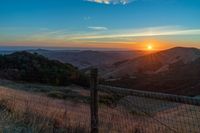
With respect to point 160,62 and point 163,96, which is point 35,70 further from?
point 160,62

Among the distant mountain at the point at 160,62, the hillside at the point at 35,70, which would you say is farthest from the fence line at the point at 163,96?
the distant mountain at the point at 160,62

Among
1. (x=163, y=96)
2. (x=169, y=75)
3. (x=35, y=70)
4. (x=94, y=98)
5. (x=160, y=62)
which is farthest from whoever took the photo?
(x=160, y=62)

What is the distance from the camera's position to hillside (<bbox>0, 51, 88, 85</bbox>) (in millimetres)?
31578

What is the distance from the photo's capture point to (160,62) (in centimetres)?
6981

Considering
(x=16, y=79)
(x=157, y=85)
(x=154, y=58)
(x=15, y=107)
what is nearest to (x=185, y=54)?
(x=154, y=58)

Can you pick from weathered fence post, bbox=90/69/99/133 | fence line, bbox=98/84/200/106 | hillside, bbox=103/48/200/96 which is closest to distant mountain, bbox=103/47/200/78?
hillside, bbox=103/48/200/96

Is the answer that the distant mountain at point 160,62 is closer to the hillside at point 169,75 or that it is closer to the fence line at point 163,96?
the hillside at point 169,75

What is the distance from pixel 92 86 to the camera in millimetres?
6090

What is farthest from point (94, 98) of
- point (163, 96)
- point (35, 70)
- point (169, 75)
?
point (169, 75)

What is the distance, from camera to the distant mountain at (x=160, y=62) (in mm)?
62969

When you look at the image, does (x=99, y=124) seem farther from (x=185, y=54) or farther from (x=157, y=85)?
(x=185, y=54)

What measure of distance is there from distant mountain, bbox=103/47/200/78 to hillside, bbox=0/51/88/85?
79.1 ft

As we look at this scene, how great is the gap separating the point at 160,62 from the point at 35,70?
40464 millimetres

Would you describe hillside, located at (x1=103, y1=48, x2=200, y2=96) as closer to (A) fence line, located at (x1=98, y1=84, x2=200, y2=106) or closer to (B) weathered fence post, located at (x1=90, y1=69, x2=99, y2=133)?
(B) weathered fence post, located at (x1=90, y1=69, x2=99, y2=133)
